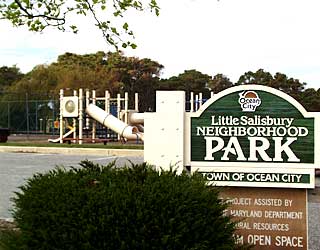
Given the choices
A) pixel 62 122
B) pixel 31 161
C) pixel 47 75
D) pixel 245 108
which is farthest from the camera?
pixel 47 75

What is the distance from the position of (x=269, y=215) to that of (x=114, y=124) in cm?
2601

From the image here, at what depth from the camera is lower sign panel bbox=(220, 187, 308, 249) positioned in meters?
5.36

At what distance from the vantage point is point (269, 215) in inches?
213

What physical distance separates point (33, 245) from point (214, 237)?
1.26 meters

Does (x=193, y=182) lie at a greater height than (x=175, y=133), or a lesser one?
lesser

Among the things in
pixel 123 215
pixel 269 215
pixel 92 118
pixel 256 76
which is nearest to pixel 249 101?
pixel 269 215

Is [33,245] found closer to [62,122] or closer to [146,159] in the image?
[146,159]

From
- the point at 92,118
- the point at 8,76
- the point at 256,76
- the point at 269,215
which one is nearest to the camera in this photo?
the point at 269,215

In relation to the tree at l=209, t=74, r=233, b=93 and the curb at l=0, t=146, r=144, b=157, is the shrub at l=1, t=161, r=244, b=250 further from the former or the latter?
the tree at l=209, t=74, r=233, b=93

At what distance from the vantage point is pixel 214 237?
427cm

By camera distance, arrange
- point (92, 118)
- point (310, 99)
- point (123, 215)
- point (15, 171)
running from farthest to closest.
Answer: point (310, 99) < point (92, 118) < point (15, 171) < point (123, 215)

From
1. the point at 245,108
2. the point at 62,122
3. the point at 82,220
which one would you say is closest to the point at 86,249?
the point at 82,220

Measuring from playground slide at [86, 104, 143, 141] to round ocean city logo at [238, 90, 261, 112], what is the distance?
24.9 meters

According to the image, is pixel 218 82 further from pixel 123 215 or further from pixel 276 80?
pixel 123 215
